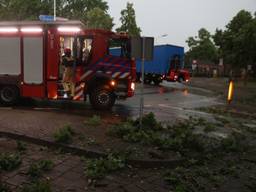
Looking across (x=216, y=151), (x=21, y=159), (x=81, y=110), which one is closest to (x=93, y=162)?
(x=21, y=159)

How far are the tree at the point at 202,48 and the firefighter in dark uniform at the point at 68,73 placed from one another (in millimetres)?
94982

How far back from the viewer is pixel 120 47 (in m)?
14.3

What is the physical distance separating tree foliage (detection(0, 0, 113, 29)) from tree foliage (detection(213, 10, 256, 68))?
20046mm

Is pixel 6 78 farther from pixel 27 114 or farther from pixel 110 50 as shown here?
pixel 110 50

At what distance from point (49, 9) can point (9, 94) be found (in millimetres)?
71918

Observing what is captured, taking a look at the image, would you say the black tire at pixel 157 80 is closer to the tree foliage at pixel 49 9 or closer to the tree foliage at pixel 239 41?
the tree foliage at pixel 239 41

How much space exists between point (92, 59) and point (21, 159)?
23.7 feet

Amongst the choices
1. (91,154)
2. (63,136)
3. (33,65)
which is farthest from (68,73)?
(91,154)

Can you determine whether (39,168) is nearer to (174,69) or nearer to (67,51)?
(67,51)

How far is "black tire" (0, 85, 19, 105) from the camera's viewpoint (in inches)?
560

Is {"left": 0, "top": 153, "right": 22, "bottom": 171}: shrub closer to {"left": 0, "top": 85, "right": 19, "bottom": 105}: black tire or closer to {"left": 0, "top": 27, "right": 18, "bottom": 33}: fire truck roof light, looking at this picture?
{"left": 0, "top": 85, "right": 19, "bottom": 105}: black tire

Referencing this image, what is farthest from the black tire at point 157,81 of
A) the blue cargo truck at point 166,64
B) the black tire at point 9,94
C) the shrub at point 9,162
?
the shrub at point 9,162

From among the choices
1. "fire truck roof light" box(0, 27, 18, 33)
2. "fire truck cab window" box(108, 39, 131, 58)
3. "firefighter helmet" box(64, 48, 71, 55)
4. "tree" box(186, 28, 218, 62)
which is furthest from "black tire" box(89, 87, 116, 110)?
"tree" box(186, 28, 218, 62)

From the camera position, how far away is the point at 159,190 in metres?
6.48
